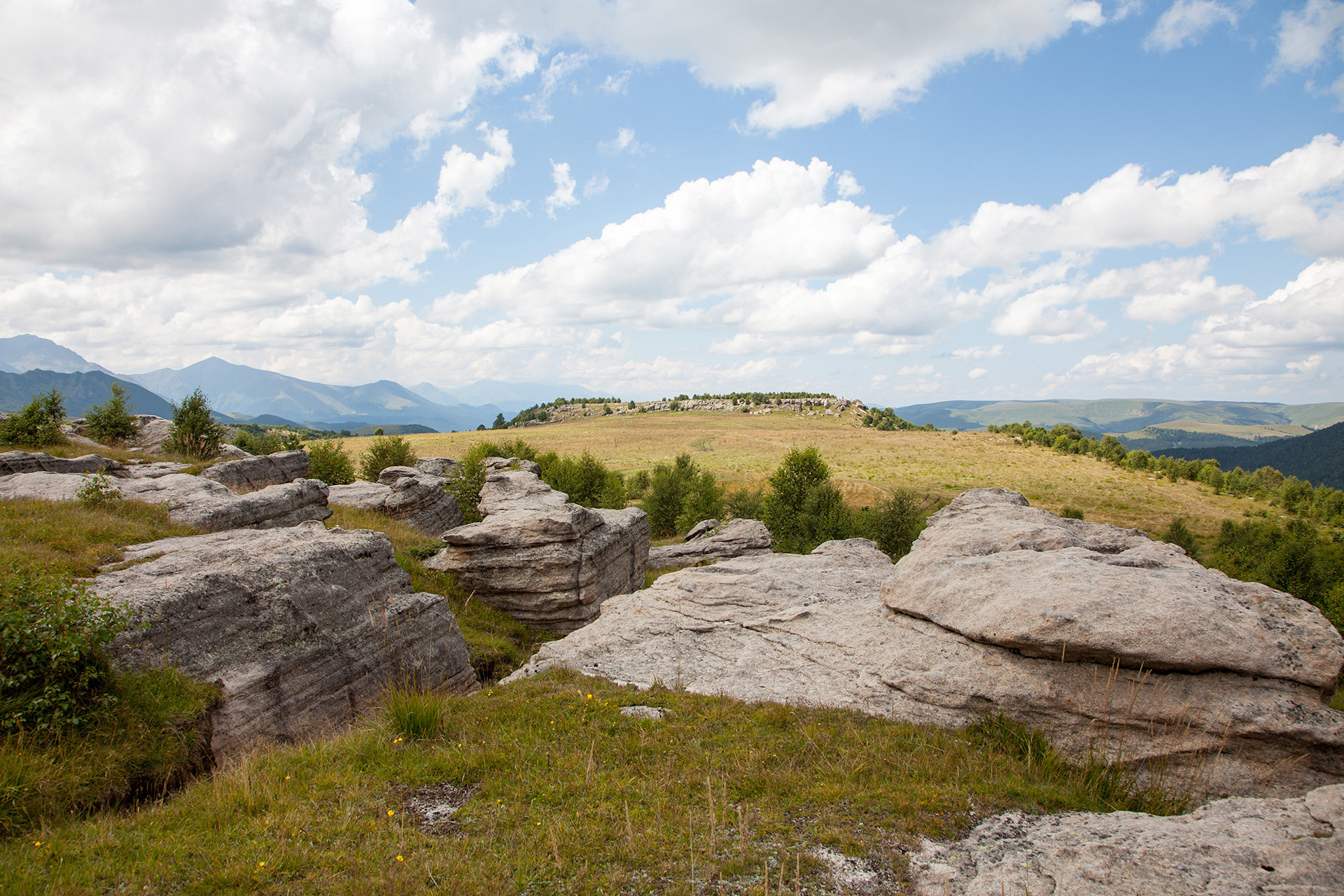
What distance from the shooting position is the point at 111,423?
39719 millimetres

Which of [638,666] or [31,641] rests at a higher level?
[31,641]

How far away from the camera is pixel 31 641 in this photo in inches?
338

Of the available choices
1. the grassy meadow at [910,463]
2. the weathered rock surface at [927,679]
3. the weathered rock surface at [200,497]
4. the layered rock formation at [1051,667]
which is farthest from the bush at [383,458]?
the grassy meadow at [910,463]

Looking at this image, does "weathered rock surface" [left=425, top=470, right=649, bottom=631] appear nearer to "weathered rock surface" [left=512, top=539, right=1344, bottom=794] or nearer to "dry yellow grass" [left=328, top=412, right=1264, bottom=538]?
"weathered rock surface" [left=512, top=539, right=1344, bottom=794]

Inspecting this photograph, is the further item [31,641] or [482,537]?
[482,537]

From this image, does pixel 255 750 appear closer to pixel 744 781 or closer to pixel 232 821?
pixel 232 821

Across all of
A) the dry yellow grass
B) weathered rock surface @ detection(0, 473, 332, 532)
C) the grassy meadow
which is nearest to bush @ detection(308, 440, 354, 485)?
weathered rock surface @ detection(0, 473, 332, 532)

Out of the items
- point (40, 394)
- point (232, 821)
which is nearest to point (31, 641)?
point (232, 821)

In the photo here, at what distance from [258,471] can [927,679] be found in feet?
117

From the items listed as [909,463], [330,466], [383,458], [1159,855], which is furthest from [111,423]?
[909,463]

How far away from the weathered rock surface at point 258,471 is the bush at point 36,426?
8001 millimetres

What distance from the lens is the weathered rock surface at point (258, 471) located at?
30.7 m

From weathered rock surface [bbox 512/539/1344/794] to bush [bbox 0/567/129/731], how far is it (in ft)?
25.9

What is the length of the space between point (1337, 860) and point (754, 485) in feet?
292
